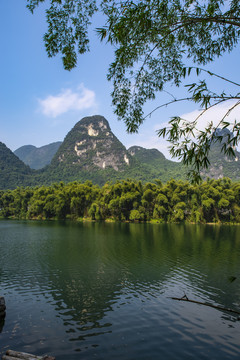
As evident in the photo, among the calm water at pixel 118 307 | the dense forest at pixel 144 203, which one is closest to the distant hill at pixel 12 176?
the dense forest at pixel 144 203

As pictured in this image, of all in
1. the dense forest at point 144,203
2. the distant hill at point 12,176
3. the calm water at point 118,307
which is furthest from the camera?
the distant hill at point 12,176

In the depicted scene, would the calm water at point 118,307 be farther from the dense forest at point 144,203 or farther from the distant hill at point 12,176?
the distant hill at point 12,176

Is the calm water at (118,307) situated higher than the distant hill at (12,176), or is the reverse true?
the distant hill at (12,176)

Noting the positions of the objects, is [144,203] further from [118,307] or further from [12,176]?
[12,176]

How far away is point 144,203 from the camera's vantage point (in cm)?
6688

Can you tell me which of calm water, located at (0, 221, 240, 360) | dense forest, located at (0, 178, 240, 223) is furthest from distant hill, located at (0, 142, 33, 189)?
calm water, located at (0, 221, 240, 360)

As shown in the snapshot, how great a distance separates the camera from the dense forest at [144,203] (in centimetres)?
6375

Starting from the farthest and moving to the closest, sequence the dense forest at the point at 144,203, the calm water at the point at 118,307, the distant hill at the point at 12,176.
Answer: the distant hill at the point at 12,176
the dense forest at the point at 144,203
the calm water at the point at 118,307

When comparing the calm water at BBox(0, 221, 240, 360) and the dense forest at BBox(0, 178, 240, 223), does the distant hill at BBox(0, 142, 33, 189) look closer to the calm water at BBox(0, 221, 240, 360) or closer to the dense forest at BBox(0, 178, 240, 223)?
the dense forest at BBox(0, 178, 240, 223)

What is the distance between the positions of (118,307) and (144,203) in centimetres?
5668

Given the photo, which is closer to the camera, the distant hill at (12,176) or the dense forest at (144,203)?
the dense forest at (144,203)

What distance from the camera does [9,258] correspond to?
20.4m

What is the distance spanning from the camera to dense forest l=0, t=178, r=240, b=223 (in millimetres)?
63750

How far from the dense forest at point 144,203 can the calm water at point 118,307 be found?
147 feet
